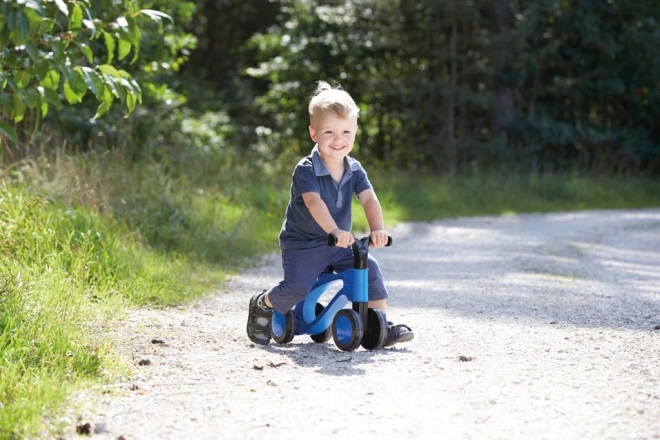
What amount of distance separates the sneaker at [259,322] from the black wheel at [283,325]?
0.10 ft

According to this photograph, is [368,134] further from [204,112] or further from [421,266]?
[421,266]

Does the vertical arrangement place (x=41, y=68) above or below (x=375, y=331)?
above

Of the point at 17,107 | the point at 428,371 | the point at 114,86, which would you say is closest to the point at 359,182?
the point at 428,371

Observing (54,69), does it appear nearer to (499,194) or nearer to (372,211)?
(372,211)

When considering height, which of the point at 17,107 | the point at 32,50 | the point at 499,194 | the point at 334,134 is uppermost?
the point at 32,50

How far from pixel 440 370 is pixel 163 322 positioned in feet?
6.80

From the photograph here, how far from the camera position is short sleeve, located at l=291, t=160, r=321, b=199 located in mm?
5613

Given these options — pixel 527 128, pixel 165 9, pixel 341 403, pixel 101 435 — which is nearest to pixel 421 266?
pixel 341 403

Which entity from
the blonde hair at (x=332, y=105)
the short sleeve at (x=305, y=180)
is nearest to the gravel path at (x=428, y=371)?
the short sleeve at (x=305, y=180)

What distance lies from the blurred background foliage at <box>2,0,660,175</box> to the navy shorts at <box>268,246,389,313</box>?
14.0m

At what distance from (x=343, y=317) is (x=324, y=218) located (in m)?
0.57

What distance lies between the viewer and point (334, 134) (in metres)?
5.64

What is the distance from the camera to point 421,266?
9812mm

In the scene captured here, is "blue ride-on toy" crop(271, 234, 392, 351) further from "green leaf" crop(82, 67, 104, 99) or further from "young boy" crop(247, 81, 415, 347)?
"green leaf" crop(82, 67, 104, 99)
